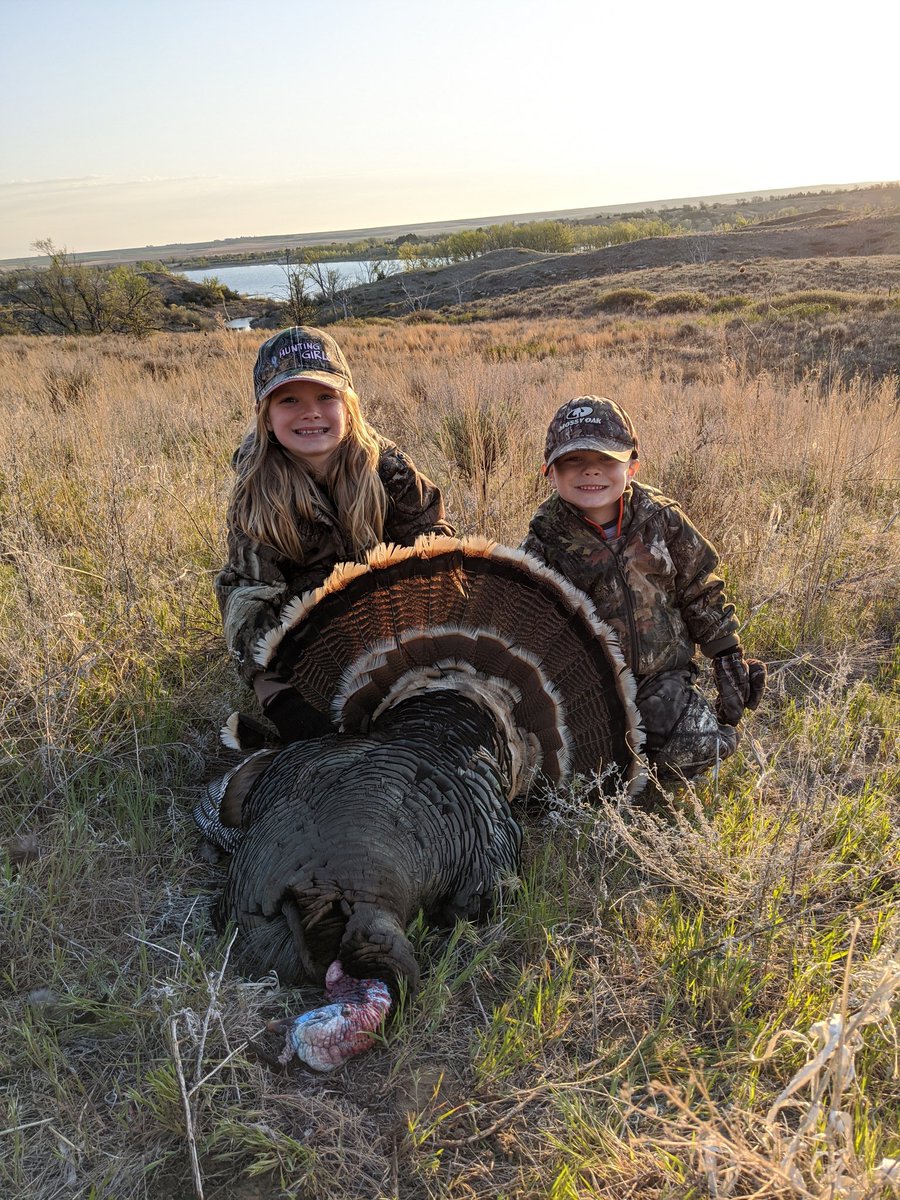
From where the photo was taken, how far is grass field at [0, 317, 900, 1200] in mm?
1586

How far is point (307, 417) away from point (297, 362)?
0.69 feet

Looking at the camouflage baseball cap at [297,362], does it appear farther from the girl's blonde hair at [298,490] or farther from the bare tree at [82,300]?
the bare tree at [82,300]

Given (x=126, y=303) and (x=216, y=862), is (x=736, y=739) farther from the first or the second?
(x=126, y=303)

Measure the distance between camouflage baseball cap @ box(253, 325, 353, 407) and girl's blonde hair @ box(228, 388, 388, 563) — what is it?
0.27 feet

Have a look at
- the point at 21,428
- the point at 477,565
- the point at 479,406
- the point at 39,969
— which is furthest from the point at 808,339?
the point at 39,969

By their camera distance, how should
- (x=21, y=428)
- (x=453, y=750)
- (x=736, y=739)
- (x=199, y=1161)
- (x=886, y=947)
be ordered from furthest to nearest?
(x=21, y=428), (x=736, y=739), (x=453, y=750), (x=886, y=947), (x=199, y=1161)

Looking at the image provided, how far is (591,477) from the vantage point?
2797 mm

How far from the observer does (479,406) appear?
697 cm

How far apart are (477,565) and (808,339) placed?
13.0m

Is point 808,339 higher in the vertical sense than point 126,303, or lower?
lower

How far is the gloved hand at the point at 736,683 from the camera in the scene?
2.88 meters

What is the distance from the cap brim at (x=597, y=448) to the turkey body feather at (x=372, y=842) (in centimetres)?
95

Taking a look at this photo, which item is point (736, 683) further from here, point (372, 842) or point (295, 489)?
point (295, 489)

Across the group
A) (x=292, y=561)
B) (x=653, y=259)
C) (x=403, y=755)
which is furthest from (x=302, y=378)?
(x=653, y=259)
